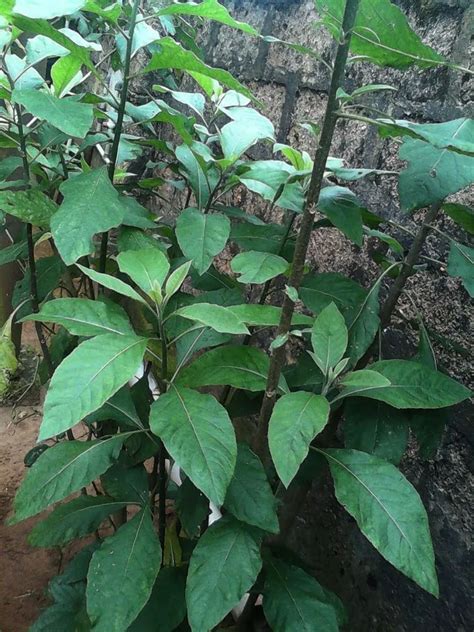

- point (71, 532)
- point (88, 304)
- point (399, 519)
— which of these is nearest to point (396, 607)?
point (399, 519)

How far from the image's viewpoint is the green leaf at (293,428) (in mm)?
702

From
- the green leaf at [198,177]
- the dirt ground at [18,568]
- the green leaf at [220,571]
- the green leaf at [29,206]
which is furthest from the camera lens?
the dirt ground at [18,568]

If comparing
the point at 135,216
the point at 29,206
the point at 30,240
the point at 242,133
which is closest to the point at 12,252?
the point at 30,240

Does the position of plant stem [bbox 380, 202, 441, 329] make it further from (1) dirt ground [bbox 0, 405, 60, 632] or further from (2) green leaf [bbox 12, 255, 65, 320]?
(1) dirt ground [bbox 0, 405, 60, 632]

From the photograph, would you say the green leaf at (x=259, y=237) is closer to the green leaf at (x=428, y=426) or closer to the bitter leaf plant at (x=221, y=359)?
the bitter leaf plant at (x=221, y=359)

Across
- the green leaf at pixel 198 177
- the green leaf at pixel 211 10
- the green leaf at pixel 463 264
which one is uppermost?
the green leaf at pixel 211 10

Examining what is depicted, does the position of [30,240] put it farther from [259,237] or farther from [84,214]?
[259,237]

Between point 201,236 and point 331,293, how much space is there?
0.80 ft

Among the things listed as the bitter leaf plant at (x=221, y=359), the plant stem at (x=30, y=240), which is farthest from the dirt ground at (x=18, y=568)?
the plant stem at (x=30, y=240)

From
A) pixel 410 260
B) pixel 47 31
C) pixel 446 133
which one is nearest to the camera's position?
pixel 446 133

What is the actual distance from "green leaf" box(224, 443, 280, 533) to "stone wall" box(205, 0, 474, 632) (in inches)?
14.6

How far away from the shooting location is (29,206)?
1002mm

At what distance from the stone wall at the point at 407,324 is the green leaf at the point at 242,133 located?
299 millimetres

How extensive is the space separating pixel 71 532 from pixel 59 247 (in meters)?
0.49
